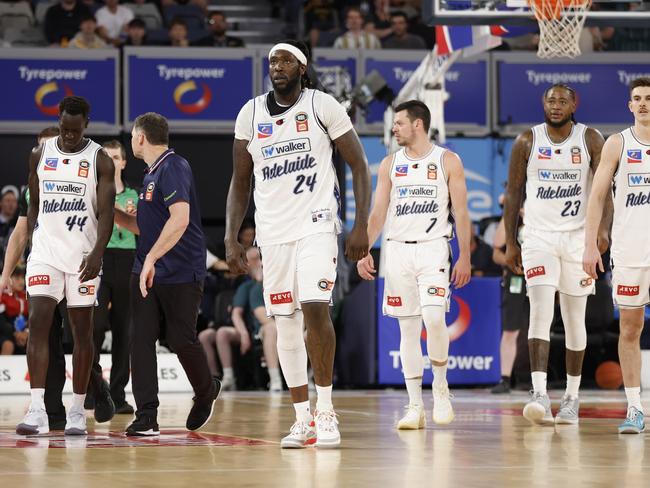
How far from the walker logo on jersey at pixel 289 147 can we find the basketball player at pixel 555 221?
2598 mm

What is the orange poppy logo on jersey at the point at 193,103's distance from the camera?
1786 cm

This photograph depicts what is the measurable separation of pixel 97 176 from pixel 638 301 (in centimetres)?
365

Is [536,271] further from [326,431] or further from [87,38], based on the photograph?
[87,38]

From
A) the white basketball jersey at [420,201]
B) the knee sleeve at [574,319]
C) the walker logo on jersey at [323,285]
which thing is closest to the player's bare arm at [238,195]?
the walker logo on jersey at [323,285]

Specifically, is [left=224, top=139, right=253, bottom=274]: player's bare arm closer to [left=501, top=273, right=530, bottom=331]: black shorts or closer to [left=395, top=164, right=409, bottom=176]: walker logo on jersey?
[left=395, top=164, right=409, bottom=176]: walker logo on jersey

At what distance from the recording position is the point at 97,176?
843 centimetres

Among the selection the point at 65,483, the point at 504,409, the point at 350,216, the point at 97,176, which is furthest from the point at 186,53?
the point at 65,483

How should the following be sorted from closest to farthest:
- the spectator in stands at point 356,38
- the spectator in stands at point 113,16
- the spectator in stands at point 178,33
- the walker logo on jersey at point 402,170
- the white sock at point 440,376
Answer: the white sock at point 440,376, the walker logo on jersey at point 402,170, the spectator in stands at point 178,33, the spectator in stands at point 356,38, the spectator in stands at point 113,16

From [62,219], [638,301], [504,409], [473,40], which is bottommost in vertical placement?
[504,409]

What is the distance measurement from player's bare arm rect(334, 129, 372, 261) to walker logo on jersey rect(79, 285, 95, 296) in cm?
196

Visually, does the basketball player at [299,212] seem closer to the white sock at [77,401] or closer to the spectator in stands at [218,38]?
the white sock at [77,401]

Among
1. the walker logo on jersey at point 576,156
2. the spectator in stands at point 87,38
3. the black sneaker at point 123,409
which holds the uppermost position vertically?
the spectator in stands at point 87,38

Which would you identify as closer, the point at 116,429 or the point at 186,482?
the point at 186,482

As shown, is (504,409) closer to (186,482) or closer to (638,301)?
(638,301)
